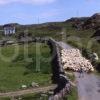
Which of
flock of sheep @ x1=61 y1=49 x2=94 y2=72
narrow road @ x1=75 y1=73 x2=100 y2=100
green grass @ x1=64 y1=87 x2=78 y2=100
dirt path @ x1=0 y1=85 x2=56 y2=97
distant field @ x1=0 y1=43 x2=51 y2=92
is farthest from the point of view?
flock of sheep @ x1=61 y1=49 x2=94 y2=72

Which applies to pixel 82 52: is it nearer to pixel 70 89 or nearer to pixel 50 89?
pixel 50 89

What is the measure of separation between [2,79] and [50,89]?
9050 millimetres

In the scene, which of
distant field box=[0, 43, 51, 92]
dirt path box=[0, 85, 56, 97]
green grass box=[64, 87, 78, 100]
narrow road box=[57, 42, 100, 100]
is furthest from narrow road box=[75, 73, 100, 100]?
distant field box=[0, 43, 51, 92]

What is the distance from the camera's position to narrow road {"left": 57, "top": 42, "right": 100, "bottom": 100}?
1425 inches

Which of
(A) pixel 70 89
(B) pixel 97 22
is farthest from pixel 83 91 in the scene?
(B) pixel 97 22

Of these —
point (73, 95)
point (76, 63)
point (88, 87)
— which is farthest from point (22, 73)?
point (73, 95)

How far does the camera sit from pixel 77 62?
5584cm

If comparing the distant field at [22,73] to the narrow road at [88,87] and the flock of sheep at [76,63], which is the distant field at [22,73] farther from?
the narrow road at [88,87]

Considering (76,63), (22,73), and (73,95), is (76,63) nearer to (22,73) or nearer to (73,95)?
(22,73)

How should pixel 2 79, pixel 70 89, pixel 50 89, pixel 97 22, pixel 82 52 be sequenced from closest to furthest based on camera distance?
pixel 70 89
pixel 50 89
pixel 2 79
pixel 82 52
pixel 97 22

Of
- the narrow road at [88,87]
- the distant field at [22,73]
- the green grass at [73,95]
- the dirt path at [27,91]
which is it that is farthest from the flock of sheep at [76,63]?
the green grass at [73,95]

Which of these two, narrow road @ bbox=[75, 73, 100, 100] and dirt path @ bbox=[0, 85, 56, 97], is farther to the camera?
dirt path @ bbox=[0, 85, 56, 97]

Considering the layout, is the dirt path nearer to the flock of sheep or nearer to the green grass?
the green grass

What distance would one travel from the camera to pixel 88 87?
40.7 metres
